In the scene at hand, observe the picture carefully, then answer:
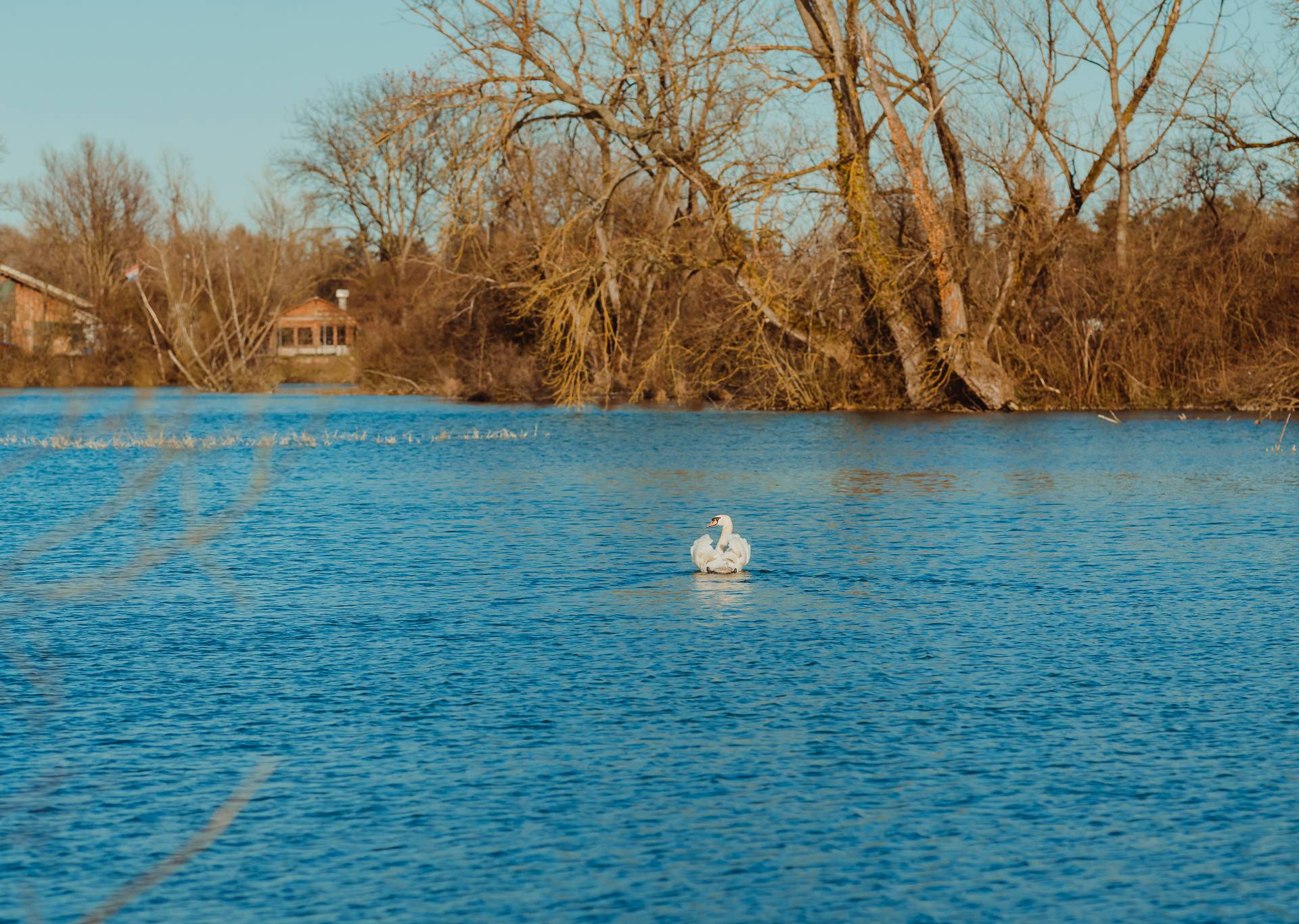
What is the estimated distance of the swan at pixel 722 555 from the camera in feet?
44.4

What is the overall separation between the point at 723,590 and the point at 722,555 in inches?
27.7

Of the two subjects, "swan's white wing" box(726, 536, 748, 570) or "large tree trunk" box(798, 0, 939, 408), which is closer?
"swan's white wing" box(726, 536, 748, 570)

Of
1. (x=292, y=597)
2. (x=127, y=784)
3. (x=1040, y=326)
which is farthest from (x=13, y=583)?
(x=1040, y=326)

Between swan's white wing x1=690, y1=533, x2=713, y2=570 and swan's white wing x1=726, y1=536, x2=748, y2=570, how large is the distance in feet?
0.48

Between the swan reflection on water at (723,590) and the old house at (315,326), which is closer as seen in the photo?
the swan reflection on water at (723,590)

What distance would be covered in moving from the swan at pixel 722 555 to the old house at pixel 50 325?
71521mm

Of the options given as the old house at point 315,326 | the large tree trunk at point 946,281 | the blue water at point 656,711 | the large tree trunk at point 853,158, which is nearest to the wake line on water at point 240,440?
the large tree trunk at point 853,158

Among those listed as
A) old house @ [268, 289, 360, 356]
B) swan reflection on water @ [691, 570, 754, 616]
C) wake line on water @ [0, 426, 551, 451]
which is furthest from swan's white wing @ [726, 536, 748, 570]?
old house @ [268, 289, 360, 356]

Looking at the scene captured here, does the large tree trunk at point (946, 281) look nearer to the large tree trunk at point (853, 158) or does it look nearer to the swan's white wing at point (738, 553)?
the large tree trunk at point (853, 158)

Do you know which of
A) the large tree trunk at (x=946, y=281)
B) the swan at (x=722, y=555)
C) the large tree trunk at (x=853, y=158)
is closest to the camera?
the swan at (x=722, y=555)

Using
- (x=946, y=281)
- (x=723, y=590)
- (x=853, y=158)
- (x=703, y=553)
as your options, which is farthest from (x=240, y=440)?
(x=723, y=590)

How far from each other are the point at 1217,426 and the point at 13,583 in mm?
27450

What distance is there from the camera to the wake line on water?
32.4 m

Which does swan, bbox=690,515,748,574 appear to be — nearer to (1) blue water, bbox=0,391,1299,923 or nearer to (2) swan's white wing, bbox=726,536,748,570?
(2) swan's white wing, bbox=726,536,748,570
